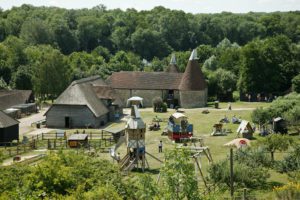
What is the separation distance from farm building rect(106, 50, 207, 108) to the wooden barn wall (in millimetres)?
14818

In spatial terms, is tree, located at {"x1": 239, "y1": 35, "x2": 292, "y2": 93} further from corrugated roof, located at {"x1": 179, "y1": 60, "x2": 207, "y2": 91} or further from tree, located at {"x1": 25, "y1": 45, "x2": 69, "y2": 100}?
tree, located at {"x1": 25, "y1": 45, "x2": 69, "y2": 100}

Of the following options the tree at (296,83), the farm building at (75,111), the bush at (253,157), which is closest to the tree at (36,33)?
the farm building at (75,111)

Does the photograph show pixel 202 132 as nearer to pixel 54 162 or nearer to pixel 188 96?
pixel 188 96

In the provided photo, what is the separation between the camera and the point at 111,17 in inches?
5950

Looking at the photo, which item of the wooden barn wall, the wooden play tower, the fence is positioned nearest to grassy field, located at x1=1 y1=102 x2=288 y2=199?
the wooden play tower

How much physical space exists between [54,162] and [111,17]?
12753 cm

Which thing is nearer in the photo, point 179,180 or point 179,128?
point 179,180

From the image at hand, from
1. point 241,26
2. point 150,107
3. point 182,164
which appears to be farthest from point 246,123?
point 241,26

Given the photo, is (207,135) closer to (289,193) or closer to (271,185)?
(271,185)

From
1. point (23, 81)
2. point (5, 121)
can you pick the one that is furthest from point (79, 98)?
point (23, 81)

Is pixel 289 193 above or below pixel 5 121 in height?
below

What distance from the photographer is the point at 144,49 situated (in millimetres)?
123625

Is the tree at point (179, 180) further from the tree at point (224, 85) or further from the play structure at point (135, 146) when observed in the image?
the tree at point (224, 85)

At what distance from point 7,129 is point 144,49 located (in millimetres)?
79000
